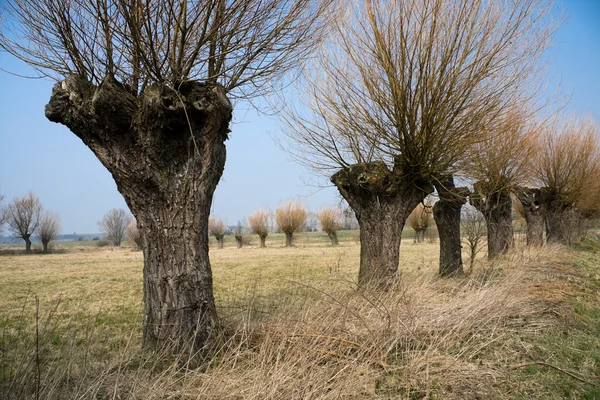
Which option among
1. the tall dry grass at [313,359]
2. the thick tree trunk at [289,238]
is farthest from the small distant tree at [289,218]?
the tall dry grass at [313,359]

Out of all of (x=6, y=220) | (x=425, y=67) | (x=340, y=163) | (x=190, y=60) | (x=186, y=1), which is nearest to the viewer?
(x=186, y=1)

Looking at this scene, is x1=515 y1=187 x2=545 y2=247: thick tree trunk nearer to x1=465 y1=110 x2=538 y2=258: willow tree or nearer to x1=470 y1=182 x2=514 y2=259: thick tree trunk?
x1=470 y1=182 x2=514 y2=259: thick tree trunk

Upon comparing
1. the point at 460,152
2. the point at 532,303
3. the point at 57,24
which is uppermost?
the point at 57,24

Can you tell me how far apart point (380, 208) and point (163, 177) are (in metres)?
4.55

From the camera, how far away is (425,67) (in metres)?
6.61

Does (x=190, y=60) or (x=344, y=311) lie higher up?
(x=190, y=60)

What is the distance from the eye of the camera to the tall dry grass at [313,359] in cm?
319

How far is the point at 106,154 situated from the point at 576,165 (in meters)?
20.2

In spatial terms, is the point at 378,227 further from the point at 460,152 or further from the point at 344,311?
the point at 344,311

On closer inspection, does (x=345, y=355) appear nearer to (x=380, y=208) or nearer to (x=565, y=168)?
(x=380, y=208)

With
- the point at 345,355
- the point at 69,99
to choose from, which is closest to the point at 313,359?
the point at 345,355

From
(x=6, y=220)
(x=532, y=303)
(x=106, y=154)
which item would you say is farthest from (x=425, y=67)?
(x=6, y=220)

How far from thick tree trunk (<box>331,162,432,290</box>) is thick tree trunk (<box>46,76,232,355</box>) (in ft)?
12.5

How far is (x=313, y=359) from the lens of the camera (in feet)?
12.4
